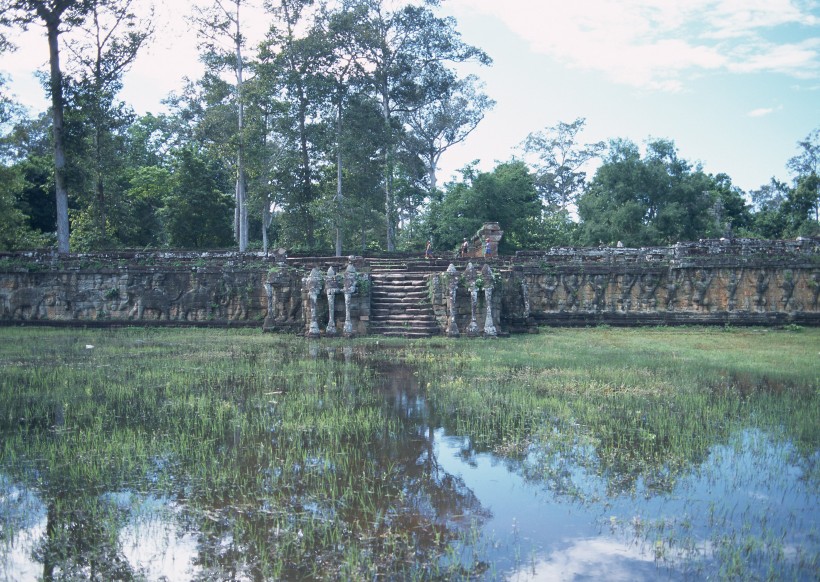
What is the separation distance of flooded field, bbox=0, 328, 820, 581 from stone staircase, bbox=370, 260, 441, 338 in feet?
17.6

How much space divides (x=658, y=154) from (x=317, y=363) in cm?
2507

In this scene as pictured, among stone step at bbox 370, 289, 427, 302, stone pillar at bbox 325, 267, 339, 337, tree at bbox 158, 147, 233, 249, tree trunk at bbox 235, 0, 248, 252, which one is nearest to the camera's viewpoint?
Result: stone pillar at bbox 325, 267, 339, 337

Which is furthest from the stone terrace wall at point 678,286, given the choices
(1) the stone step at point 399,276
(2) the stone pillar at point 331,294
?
(2) the stone pillar at point 331,294

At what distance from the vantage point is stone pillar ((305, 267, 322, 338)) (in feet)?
53.3

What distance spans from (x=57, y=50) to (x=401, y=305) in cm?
1573

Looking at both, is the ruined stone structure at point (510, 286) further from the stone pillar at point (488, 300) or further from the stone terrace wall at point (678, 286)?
the stone pillar at point (488, 300)

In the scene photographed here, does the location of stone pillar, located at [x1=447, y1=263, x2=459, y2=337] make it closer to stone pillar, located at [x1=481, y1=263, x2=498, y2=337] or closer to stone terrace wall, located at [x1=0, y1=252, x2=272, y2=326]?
stone pillar, located at [x1=481, y1=263, x2=498, y2=337]

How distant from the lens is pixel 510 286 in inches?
722

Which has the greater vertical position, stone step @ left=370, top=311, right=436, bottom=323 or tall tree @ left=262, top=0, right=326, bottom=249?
tall tree @ left=262, top=0, right=326, bottom=249

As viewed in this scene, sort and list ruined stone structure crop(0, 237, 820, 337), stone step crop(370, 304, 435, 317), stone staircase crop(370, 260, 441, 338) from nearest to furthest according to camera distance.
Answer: stone staircase crop(370, 260, 441, 338), stone step crop(370, 304, 435, 317), ruined stone structure crop(0, 237, 820, 337)

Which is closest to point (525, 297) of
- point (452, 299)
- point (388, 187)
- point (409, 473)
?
point (452, 299)

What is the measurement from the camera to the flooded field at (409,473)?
405 centimetres

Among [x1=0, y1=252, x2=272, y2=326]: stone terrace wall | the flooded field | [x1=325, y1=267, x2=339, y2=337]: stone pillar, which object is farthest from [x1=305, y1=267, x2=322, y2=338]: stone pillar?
the flooded field

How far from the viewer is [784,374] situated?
10.1 meters
